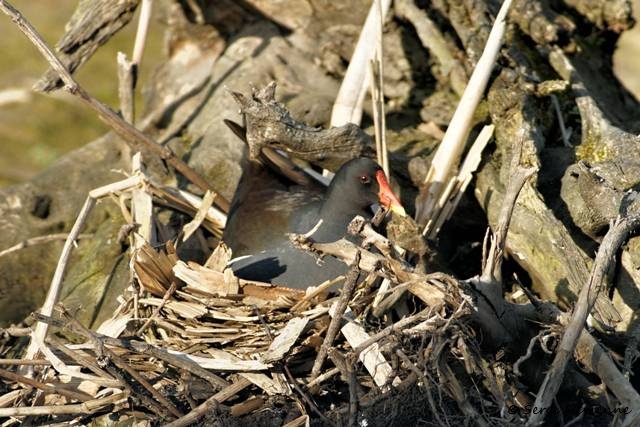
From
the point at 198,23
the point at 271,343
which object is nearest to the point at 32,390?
the point at 271,343

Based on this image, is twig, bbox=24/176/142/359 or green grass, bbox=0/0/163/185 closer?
twig, bbox=24/176/142/359

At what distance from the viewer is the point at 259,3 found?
668 cm

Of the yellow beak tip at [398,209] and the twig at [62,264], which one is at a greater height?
the twig at [62,264]

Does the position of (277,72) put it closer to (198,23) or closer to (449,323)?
(198,23)

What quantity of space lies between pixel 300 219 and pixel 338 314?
53.3 inches

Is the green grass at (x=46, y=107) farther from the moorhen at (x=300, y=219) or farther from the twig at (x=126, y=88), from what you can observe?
the moorhen at (x=300, y=219)

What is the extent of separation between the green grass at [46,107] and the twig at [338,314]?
7363 millimetres

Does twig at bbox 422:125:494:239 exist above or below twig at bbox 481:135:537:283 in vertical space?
below

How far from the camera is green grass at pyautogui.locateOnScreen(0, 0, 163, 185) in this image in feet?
38.4

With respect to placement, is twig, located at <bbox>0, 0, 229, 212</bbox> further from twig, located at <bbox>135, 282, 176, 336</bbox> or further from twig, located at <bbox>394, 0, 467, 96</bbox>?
twig, located at <bbox>394, 0, 467, 96</bbox>

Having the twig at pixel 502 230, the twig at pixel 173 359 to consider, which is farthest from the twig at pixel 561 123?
the twig at pixel 173 359

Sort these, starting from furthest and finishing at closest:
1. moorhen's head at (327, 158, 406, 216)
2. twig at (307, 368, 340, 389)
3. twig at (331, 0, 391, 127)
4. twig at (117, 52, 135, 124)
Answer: twig at (117, 52, 135, 124)
twig at (331, 0, 391, 127)
moorhen's head at (327, 158, 406, 216)
twig at (307, 368, 340, 389)

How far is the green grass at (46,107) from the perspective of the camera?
38.4 ft

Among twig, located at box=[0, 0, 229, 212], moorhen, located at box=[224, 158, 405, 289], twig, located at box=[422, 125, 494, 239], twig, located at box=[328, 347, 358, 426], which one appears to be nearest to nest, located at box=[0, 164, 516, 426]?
twig, located at box=[328, 347, 358, 426]
